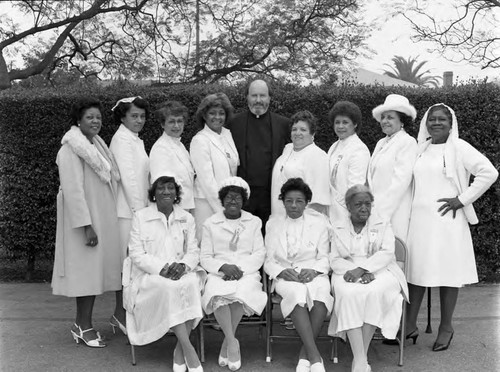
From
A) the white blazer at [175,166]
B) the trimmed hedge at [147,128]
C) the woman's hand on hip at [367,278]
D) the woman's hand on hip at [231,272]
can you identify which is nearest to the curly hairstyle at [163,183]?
the white blazer at [175,166]

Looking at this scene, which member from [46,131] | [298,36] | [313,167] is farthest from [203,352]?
[298,36]

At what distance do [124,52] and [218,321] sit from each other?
10.6 m

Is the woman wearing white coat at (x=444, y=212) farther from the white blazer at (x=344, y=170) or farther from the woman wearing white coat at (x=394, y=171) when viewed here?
the white blazer at (x=344, y=170)

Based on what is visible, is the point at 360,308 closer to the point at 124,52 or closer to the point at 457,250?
the point at 457,250

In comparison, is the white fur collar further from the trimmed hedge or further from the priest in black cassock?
the trimmed hedge

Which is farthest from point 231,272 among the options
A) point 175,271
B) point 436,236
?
point 436,236

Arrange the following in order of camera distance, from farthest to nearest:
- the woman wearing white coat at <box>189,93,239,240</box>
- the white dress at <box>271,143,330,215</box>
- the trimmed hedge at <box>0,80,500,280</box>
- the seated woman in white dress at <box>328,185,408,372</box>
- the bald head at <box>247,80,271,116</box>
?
the trimmed hedge at <box>0,80,500,280</box> → the bald head at <box>247,80,271,116</box> → the woman wearing white coat at <box>189,93,239,240</box> → the white dress at <box>271,143,330,215</box> → the seated woman in white dress at <box>328,185,408,372</box>

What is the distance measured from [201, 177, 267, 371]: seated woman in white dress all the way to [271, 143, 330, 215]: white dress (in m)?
0.44

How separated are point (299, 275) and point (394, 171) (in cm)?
124

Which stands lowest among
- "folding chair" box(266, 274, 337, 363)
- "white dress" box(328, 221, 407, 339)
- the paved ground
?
the paved ground

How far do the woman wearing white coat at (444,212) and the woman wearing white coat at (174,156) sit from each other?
1.96 m

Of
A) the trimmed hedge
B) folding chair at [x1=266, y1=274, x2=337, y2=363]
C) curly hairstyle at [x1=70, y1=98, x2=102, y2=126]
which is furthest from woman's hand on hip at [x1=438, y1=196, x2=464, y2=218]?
curly hairstyle at [x1=70, y1=98, x2=102, y2=126]

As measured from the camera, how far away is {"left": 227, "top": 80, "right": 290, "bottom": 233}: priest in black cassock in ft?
18.7

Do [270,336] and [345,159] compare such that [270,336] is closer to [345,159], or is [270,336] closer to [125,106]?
[345,159]
